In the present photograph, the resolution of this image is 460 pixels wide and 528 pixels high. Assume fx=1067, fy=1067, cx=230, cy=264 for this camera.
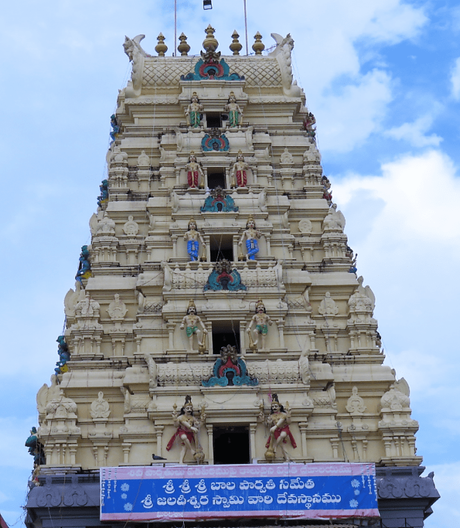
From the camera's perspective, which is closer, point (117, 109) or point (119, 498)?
point (119, 498)

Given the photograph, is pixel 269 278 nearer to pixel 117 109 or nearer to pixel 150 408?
pixel 150 408

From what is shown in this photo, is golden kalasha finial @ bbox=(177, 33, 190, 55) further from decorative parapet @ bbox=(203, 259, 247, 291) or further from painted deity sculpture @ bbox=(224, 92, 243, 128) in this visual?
decorative parapet @ bbox=(203, 259, 247, 291)

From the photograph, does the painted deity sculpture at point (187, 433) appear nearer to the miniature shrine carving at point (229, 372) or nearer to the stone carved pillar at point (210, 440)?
the stone carved pillar at point (210, 440)

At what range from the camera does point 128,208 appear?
42.5m

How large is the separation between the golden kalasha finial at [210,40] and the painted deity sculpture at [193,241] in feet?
36.4

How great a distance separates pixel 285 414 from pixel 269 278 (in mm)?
6046

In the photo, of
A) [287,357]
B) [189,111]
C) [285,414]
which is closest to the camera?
[285,414]

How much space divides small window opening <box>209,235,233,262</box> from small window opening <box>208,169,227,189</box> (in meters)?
3.56

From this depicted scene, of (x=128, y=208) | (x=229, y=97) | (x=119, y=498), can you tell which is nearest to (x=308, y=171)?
(x=229, y=97)

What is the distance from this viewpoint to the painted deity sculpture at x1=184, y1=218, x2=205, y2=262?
39.8m

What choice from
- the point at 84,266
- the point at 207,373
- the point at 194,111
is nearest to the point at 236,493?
the point at 207,373

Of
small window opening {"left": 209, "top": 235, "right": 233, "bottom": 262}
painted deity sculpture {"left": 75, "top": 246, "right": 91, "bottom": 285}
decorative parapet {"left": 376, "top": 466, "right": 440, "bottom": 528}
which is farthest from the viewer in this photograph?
painted deity sculpture {"left": 75, "top": 246, "right": 91, "bottom": 285}

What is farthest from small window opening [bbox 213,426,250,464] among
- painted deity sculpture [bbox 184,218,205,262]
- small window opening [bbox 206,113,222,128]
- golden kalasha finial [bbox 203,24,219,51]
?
golden kalasha finial [bbox 203,24,219,51]

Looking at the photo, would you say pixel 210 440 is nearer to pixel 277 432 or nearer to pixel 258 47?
pixel 277 432
